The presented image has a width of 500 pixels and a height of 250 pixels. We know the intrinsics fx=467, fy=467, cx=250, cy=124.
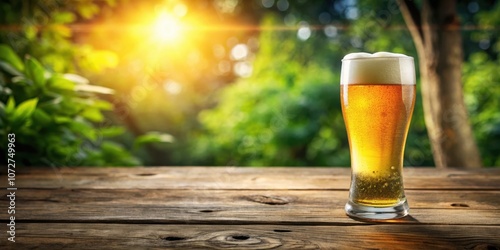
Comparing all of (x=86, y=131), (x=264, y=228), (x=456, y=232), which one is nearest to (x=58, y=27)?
(x=86, y=131)

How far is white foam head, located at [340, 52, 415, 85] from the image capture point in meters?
1.06

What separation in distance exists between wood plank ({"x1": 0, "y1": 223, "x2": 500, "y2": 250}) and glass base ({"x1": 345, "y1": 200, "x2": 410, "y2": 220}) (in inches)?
2.4

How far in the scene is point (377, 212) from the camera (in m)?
1.04

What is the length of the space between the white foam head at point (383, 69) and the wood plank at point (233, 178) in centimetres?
42

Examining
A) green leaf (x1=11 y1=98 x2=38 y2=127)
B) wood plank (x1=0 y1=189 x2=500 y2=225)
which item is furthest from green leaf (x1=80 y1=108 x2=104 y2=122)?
wood plank (x1=0 y1=189 x2=500 y2=225)

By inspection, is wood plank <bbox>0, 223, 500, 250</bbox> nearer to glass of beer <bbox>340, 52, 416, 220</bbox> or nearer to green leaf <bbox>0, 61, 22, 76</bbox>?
glass of beer <bbox>340, 52, 416, 220</bbox>

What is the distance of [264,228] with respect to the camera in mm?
→ 945

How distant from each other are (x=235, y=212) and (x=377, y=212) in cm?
32

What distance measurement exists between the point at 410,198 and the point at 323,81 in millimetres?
3863

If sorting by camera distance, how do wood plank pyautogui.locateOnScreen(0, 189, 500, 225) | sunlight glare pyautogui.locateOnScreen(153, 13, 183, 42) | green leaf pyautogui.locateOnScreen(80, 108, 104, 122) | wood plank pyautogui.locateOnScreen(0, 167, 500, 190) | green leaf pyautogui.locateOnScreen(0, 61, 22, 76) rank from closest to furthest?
wood plank pyautogui.locateOnScreen(0, 189, 500, 225)
wood plank pyautogui.locateOnScreen(0, 167, 500, 190)
green leaf pyautogui.locateOnScreen(0, 61, 22, 76)
green leaf pyautogui.locateOnScreen(80, 108, 104, 122)
sunlight glare pyautogui.locateOnScreen(153, 13, 183, 42)

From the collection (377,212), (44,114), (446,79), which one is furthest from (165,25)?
(377,212)

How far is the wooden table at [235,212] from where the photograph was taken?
864 mm

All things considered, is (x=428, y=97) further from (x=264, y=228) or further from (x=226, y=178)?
(x=264, y=228)

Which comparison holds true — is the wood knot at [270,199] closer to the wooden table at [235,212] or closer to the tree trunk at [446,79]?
the wooden table at [235,212]
